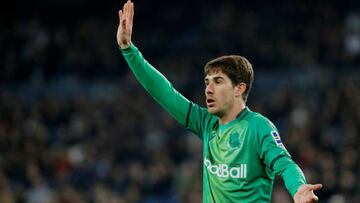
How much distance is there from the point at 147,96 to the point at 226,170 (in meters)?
11.4

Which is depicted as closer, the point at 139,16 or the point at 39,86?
the point at 39,86

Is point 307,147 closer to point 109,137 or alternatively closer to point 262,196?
point 109,137

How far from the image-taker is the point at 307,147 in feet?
41.0

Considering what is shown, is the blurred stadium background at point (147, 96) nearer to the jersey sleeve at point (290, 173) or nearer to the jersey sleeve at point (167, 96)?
the jersey sleeve at point (167, 96)

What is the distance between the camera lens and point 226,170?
4.81 m

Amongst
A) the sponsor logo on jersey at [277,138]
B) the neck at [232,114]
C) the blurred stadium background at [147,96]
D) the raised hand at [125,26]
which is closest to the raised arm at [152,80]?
the raised hand at [125,26]

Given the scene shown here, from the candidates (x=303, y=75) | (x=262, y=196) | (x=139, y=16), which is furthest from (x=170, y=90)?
(x=139, y=16)

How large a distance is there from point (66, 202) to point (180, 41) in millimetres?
7285

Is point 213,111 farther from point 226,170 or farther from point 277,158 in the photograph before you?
point 277,158

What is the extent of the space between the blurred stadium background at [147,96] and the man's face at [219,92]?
6586mm

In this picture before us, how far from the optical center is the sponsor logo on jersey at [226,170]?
4755 mm

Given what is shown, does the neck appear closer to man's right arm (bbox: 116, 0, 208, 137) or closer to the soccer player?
the soccer player

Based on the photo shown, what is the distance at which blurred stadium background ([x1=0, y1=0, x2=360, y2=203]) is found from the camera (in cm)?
1290

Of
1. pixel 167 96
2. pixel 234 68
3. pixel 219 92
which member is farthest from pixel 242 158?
pixel 167 96
